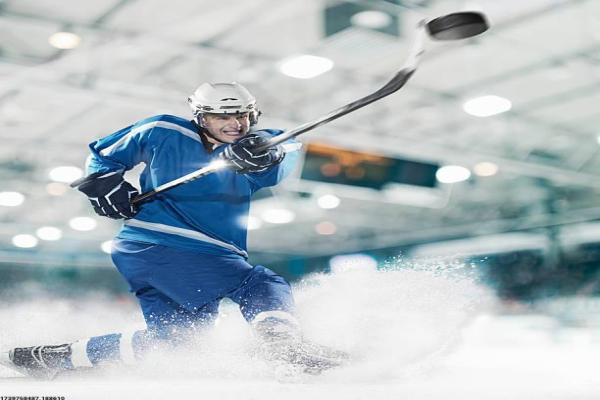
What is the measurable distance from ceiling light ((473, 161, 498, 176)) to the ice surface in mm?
6011

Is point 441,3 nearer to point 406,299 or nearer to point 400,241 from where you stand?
point 406,299

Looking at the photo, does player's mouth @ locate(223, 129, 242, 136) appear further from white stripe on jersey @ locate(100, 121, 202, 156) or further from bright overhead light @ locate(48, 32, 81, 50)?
bright overhead light @ locate(48, 32, 81, 50)

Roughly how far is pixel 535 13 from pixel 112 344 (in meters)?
4.03

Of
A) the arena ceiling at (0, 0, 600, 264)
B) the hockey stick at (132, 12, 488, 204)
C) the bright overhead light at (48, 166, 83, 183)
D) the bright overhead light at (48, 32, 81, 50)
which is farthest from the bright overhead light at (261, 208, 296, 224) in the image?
the hockey stick at (132, 12, 488, 204)

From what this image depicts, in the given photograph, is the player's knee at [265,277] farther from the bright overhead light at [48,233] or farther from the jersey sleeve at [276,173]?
the bright overhead light at [48,233]

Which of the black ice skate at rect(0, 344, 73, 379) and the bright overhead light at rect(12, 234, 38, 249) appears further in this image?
the bright overhead light at rect(12, 234, 38, 249)

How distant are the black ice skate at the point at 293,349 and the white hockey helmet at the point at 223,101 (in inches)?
25.8

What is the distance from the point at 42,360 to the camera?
2252 mm

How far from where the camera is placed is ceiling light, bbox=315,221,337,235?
11.2 meters

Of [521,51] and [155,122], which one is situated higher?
[521,51]

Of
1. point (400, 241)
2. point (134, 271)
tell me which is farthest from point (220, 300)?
point (400, 241)

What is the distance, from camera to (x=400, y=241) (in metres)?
12.9

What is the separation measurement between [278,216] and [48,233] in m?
3.83

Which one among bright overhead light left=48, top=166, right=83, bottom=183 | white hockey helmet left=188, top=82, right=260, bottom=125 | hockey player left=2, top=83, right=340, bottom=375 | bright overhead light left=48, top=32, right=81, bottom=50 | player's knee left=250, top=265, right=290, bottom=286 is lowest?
player's knee left=250, top=265, right=290, bottom=286
